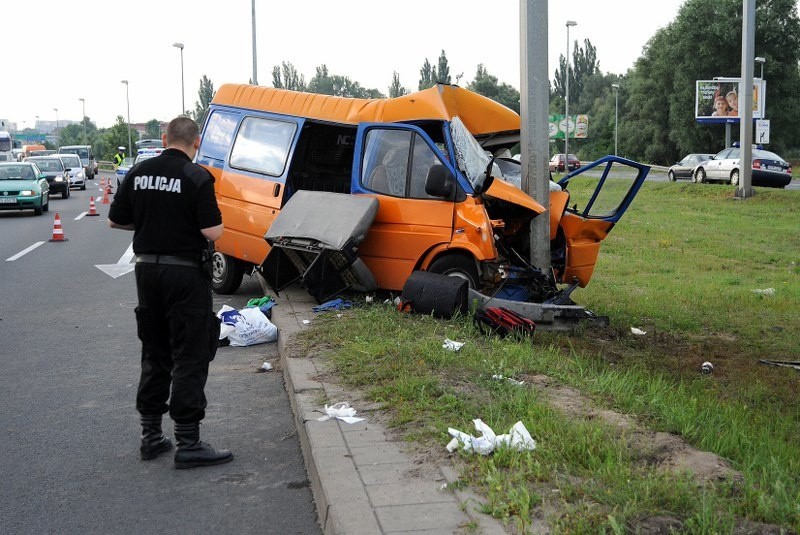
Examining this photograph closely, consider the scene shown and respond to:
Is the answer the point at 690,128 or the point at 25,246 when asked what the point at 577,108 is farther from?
the point at 25,246

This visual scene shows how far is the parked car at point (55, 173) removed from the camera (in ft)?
120

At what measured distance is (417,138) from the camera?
31.6ft

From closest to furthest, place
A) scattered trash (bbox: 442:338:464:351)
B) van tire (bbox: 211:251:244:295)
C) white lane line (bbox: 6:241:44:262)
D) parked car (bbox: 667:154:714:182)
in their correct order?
scattered trash (bbox: 442:338:464:351) → van tire (bbox: 211:251:244:295) → white lane line (bbox: 6:241:44:262) → parked car (bbox: 667:154:714:182)

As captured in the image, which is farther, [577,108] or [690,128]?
[577,108]

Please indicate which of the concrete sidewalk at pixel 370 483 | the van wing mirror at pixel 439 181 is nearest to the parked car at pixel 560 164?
the van wing mirror at pixel 439 181

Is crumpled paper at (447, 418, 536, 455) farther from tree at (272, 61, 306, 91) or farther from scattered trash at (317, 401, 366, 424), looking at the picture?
tree at (272, 61, 306, 91)

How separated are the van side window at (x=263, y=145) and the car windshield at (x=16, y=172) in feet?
62.4

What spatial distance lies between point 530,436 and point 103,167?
9820 cm

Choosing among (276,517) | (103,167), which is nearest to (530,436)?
(276,517)

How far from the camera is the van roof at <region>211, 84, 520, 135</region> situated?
9.91 metres

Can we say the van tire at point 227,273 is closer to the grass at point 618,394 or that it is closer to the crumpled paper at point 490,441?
the grass at point 618,394

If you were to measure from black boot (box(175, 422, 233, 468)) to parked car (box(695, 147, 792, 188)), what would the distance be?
31466 mm

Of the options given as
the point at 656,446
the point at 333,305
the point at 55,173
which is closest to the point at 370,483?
the point at 656,446

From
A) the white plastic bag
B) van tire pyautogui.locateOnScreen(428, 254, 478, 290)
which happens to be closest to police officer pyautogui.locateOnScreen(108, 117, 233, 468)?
the white plastic bag
